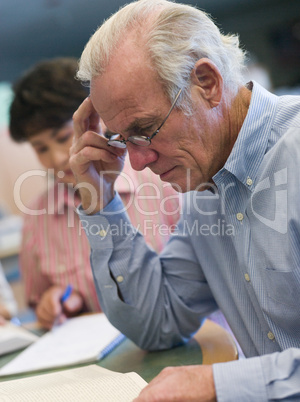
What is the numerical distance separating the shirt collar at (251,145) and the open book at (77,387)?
47cm

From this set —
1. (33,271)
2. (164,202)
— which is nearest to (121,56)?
(164,202)

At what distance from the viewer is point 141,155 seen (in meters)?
1.07

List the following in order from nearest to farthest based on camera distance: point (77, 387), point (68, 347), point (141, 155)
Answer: point (77, 387)
point (141, 155)
point (68, 347)

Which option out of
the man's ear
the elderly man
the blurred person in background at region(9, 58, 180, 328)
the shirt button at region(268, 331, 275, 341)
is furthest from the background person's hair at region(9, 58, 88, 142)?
the shirt button at region(268, 331, 275, 341)

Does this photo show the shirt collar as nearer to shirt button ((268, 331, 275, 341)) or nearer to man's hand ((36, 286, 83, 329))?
shirt button ((268, 331, 275, 341))

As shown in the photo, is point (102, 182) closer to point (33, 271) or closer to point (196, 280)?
point (196, 280)

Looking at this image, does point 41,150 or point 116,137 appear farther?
point 41,150

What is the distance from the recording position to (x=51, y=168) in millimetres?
2016

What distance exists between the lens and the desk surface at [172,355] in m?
1.14

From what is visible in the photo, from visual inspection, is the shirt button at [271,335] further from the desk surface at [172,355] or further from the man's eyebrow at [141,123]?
the man's eyebrow at [141,123]

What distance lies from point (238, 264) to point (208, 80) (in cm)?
43

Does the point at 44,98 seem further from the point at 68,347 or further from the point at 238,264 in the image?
the point at 238,264

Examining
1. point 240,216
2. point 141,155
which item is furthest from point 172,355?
point 141,155

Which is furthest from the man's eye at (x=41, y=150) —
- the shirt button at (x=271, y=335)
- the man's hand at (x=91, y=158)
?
the shirt button at (x=271, y=335)
